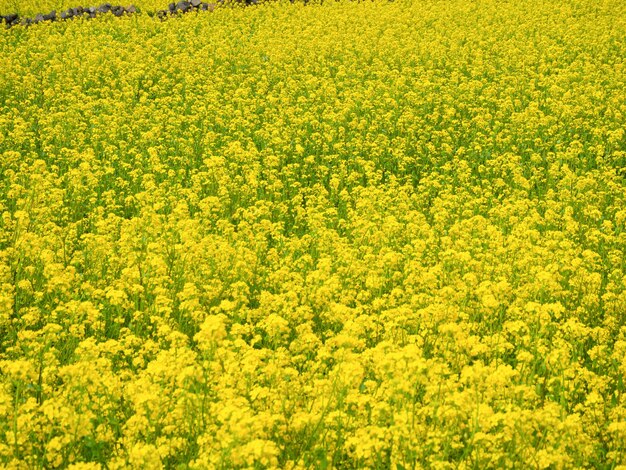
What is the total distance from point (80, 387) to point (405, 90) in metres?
11.8

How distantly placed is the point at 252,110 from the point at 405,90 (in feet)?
11.3

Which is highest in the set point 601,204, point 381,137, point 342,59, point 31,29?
point 31,29

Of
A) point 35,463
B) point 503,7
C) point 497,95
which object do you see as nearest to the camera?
point 35,463

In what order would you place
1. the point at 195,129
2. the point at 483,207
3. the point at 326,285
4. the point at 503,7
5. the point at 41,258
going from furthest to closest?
1. the point at 503,7
2. the point at 195,129
3. the point at 483,207
4. the point at 41,258
5. the point at 326,285

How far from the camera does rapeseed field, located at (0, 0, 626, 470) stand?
4.68 m

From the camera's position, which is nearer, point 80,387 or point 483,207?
point 80,387

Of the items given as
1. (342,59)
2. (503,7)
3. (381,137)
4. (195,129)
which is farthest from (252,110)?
(503,7)

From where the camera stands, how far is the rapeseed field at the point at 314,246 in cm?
468

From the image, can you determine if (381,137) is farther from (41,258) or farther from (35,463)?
(35,463)

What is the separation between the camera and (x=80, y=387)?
465 centimetres

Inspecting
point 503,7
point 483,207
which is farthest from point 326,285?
point 503,7

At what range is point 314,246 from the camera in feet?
27.8

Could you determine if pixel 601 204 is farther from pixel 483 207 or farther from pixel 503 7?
pixel 503 7

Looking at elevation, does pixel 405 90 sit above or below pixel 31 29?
below
